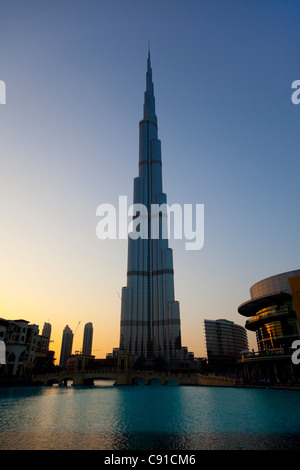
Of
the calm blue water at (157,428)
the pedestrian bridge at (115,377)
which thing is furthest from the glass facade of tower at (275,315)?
the calm blue water at (157,428)

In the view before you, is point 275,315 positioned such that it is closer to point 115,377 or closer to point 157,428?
point 157,428

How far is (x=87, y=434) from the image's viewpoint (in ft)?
103

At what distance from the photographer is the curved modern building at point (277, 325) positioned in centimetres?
8788

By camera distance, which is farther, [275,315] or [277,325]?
[277,325]

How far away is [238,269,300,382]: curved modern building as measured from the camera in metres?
87.9

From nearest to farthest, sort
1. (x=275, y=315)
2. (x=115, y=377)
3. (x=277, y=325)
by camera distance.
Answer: (x=275, y=315) → (x=277, y=325) → (x=115, y=377)

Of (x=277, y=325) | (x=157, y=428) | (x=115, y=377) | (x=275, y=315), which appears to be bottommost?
(x=157, y=428)

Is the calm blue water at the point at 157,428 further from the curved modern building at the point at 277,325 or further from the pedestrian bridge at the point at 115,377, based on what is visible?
the pedestrian bridge at the point at 115,377

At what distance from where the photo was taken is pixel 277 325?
325 feet

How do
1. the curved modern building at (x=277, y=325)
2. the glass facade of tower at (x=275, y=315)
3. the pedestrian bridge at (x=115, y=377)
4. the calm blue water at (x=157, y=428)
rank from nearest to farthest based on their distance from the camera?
1. the calm blue water at (x=157, y=428)
2. the curved modern building at (x=277, y=325)
3. the glass facade of tower at (x=275, y=315)
4. the pedestrian bridge at (x=115, y=377)

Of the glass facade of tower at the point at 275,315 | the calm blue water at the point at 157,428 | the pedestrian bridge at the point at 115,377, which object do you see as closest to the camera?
the calm blue water at the point at 157,428

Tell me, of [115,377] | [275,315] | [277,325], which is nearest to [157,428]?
[275,315]

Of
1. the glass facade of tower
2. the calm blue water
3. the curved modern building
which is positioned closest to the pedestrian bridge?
the curved modern building

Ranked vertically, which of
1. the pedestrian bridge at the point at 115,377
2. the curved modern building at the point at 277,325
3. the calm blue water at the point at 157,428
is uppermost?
the curved modern building at the point at 277,325
